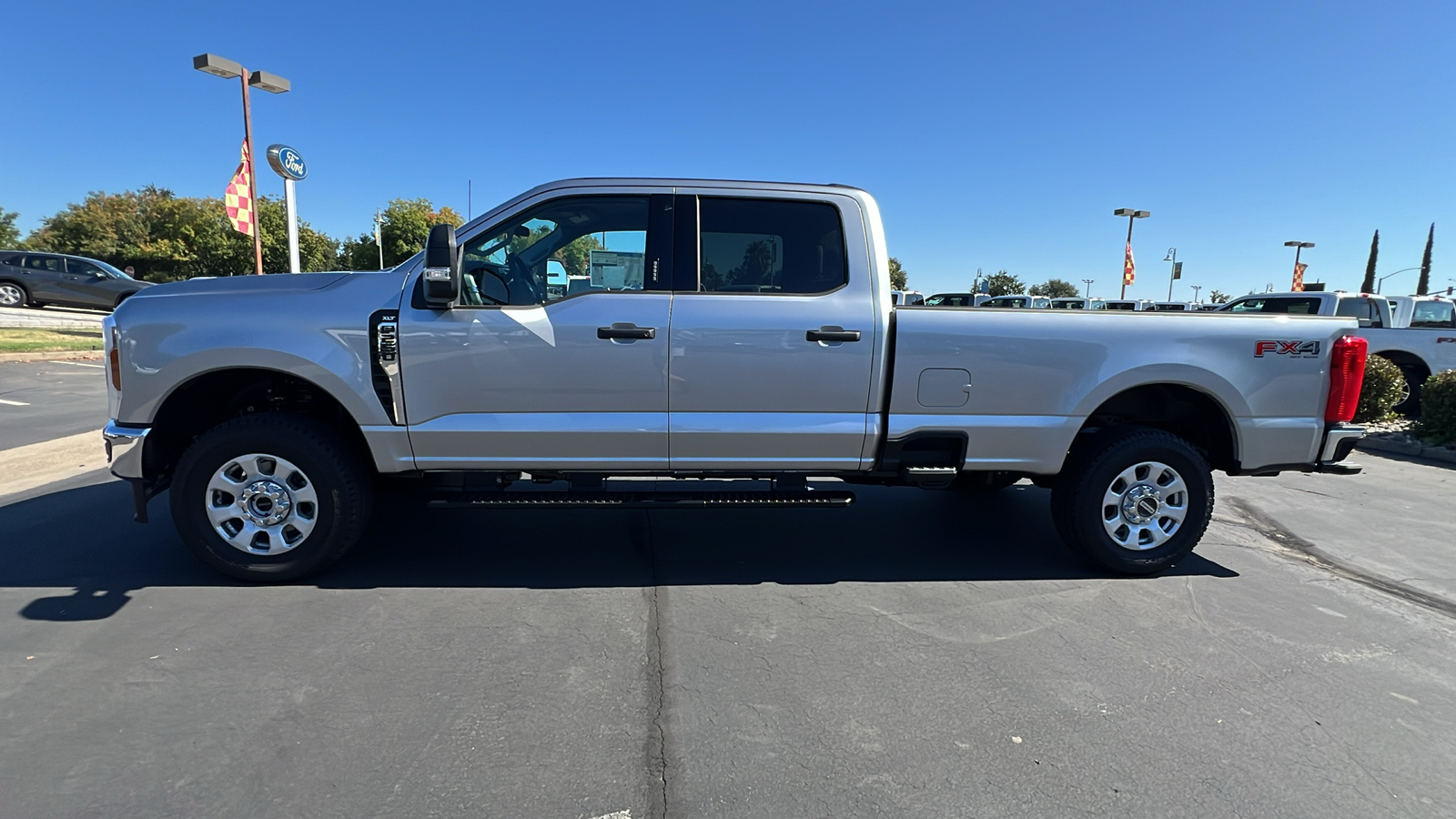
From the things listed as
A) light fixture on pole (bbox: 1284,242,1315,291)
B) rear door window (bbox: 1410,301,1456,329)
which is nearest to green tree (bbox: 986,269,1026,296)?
light fixture on pole (bbox: 1284,242,1315,291)

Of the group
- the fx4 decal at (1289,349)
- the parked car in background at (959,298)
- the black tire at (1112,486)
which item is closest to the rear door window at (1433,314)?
the parked car in background at (959,298)

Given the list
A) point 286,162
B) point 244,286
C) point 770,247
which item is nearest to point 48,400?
point 286,162

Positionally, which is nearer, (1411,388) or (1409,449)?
(1409,449)

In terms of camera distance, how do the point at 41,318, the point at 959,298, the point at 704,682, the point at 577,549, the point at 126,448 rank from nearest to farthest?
the point at 704,682 < the point at 126,448 < the point at 577,549 < the point at 41,318 < the point at 959,298

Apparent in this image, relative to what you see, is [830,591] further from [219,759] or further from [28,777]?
[28,777]

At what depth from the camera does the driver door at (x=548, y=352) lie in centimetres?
371

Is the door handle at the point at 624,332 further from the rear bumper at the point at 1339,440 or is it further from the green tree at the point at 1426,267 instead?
the green tree at the point at 1426,267

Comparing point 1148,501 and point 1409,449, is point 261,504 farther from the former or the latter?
point 1409,449

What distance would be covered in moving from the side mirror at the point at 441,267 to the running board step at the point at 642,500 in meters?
1.08

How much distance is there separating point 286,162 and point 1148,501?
584 inches

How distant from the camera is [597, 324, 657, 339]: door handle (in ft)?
12.2

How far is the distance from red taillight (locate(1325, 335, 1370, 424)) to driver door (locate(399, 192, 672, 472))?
3676 millimetres

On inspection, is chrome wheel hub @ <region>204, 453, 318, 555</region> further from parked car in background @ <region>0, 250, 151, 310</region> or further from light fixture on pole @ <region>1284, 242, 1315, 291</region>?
light fixture on pole @ <region>1284, 242, 1315, 291</region>

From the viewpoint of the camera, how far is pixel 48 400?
9.02 metres
